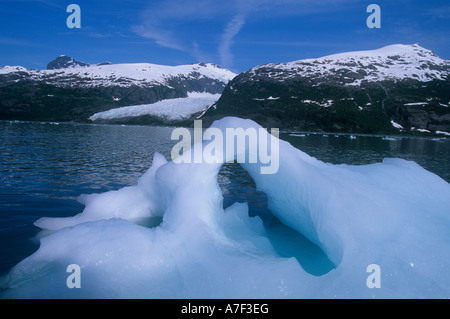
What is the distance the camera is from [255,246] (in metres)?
6.81

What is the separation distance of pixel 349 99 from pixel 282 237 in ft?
522

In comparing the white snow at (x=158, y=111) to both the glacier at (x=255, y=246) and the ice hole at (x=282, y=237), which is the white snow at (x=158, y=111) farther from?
the glacier at (x=255, y=246)

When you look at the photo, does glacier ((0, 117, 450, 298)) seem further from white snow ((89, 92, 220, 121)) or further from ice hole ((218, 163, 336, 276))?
white snow ((89, 92, 220, 121))

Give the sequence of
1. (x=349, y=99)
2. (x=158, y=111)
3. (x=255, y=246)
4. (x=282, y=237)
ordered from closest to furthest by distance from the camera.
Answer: (x=255, y=246), (x=282, y=237), (x=349, y=99), (x=158, y=111)

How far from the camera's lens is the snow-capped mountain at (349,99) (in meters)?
121

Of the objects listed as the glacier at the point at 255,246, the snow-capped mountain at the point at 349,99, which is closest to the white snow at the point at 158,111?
Answer: the snow-capped mountain at the point at 349,99

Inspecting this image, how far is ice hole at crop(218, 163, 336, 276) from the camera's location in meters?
6.36

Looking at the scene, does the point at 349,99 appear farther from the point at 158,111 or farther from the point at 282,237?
the point at 282,237

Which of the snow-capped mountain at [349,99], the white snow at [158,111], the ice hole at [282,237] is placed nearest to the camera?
the ice hole at [282,237]

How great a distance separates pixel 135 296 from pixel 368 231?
14.8 ft

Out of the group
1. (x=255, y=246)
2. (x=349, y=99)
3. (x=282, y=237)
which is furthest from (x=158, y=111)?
(x=255, y=246)

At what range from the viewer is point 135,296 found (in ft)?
15.4

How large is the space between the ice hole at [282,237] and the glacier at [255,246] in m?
0.31
